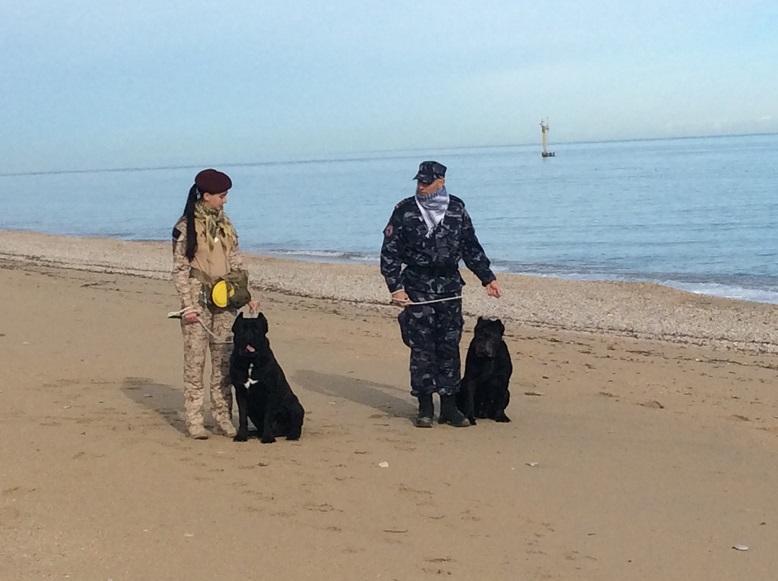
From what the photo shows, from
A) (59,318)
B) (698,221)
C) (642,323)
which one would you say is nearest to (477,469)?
(59,318)

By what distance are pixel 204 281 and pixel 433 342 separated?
179 centimetres

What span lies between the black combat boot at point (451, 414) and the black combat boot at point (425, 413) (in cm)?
15

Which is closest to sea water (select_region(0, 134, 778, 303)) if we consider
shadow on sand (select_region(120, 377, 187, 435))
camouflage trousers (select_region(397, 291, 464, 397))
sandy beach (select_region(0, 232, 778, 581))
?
sandy beach (select_region(0, 232, 778, 581))

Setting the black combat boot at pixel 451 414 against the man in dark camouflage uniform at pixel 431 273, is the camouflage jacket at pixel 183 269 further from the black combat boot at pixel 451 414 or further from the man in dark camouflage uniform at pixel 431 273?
the black combat boot at pixel 451 414

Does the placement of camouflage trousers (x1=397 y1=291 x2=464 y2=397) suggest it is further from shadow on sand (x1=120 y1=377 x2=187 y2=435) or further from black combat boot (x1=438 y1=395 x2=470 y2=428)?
shadow on sand (x1=120 y1=377 x2=187 y2=435)

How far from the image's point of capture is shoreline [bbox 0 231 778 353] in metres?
14.2

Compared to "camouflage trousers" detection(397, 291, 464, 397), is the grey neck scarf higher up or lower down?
higher up

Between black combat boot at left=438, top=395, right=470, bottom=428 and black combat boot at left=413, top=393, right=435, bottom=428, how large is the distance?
0.49ft

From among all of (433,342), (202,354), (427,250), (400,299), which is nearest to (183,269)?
(202,354)

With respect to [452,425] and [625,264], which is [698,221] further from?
[452,425]

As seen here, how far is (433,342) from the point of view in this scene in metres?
6.99

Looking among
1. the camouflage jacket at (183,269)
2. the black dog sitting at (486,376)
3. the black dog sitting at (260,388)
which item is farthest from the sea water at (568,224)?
the camouflage jacket at (183,269)

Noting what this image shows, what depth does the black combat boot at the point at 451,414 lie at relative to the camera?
23.4 ft

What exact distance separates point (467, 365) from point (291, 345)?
12.8ft
